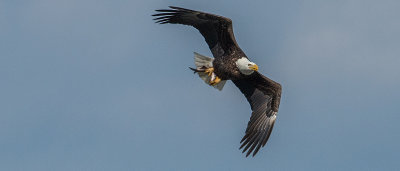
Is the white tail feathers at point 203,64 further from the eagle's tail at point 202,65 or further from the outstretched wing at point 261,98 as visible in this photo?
the outstretched wing at point 261,98

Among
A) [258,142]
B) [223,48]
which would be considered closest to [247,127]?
[258,142]

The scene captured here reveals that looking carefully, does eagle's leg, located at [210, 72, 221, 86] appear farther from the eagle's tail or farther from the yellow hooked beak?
the yellow hooked beak

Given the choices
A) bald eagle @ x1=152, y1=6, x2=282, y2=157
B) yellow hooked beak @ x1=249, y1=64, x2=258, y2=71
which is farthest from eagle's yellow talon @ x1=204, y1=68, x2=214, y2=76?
yellow hooked beak @ x1=249, y1=64, x2=258, y2=71

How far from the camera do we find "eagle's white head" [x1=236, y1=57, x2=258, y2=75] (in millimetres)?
17797

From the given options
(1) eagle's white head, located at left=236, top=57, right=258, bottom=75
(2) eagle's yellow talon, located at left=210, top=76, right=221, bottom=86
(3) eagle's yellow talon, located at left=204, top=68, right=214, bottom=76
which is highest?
(1) eagle's white head, located at left=236, top=57, right=258, bottom=75

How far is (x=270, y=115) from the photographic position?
738 inches

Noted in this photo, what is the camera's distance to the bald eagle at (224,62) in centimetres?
1795

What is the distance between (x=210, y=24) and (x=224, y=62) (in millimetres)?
843

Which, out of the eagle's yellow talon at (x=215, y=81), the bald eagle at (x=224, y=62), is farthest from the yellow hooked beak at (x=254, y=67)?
the eagle's yellow talon at (x=215, y=81)

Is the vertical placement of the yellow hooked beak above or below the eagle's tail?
above

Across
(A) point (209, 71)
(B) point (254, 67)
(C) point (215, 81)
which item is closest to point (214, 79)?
(C) point (215, 81)

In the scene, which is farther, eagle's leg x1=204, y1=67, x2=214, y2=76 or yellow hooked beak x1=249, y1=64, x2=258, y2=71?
eagle's leg x1=204, y1=67, x2=214, y2=76

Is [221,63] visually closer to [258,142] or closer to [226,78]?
[226,78]

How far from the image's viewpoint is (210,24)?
18.1 meters
